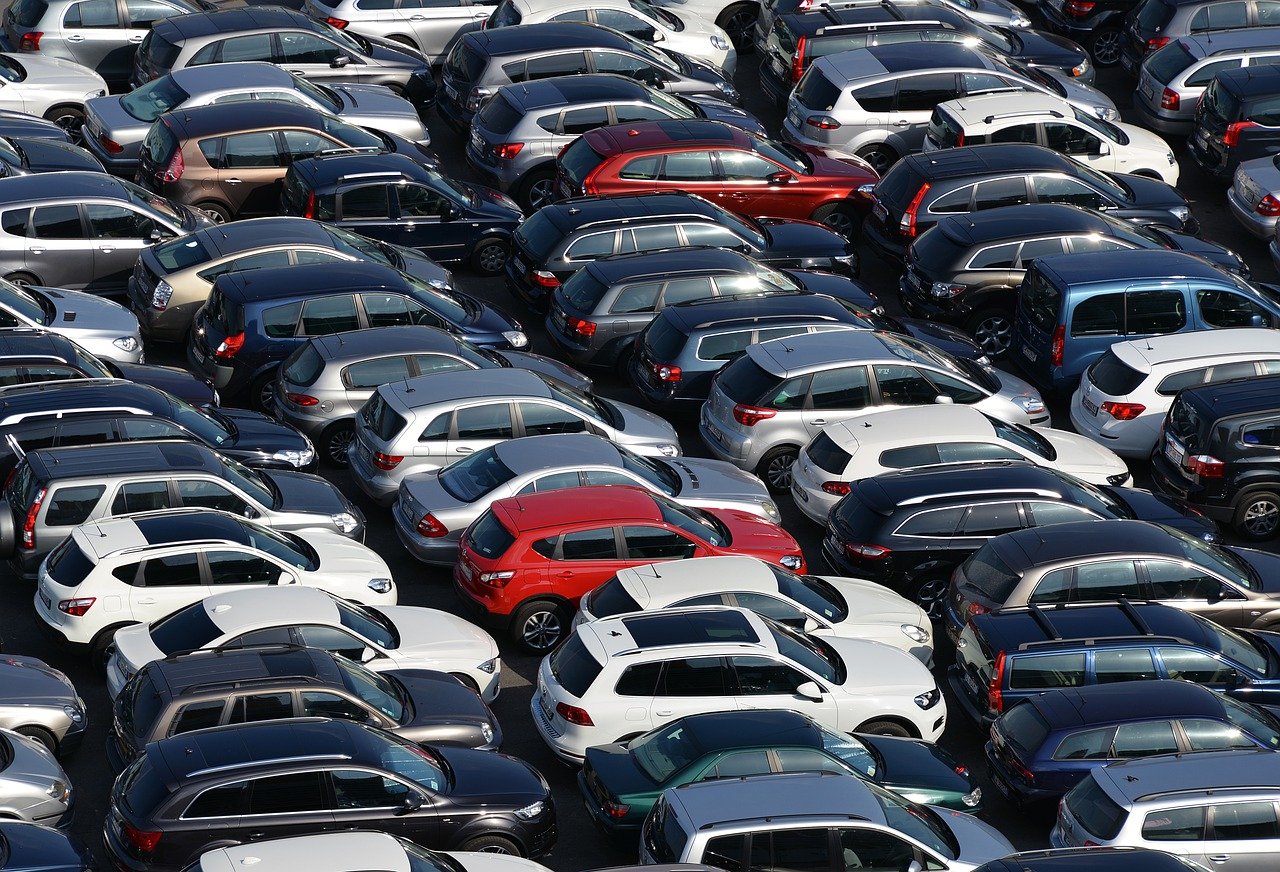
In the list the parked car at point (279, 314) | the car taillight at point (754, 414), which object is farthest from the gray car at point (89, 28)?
the car taillight at point (754, 414)

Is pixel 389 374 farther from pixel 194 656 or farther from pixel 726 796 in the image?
pixel 726 796

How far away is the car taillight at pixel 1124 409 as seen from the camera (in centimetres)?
2167

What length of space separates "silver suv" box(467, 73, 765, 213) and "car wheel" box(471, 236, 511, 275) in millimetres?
1517

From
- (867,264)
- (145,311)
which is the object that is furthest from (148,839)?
(867,264)

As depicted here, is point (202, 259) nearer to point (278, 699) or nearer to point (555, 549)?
point (555, 549)

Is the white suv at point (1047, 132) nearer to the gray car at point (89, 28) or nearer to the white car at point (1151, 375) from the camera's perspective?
the white car at point (1151, 375)

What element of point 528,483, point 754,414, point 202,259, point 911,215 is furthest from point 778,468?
point 202,259

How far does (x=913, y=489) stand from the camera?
19.0 meters

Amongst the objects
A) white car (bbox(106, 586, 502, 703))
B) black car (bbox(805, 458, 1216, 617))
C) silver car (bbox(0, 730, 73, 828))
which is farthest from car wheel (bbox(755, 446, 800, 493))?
silver car (bbox(0, 730, 73, 828))

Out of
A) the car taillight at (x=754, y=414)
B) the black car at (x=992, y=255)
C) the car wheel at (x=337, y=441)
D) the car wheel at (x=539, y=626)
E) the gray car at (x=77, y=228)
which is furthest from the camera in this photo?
the black car at (x=992, y=255)

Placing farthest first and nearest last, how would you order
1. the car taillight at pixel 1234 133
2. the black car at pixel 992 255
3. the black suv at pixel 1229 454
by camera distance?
1. the car taillight at pixel 1234 133
2. the black car at pixel 992 255
3. the black suv at pixel 1229 454

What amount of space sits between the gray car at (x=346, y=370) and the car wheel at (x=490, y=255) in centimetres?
425

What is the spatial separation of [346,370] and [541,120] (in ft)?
A: 23.8

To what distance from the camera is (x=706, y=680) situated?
15867 millimetres
